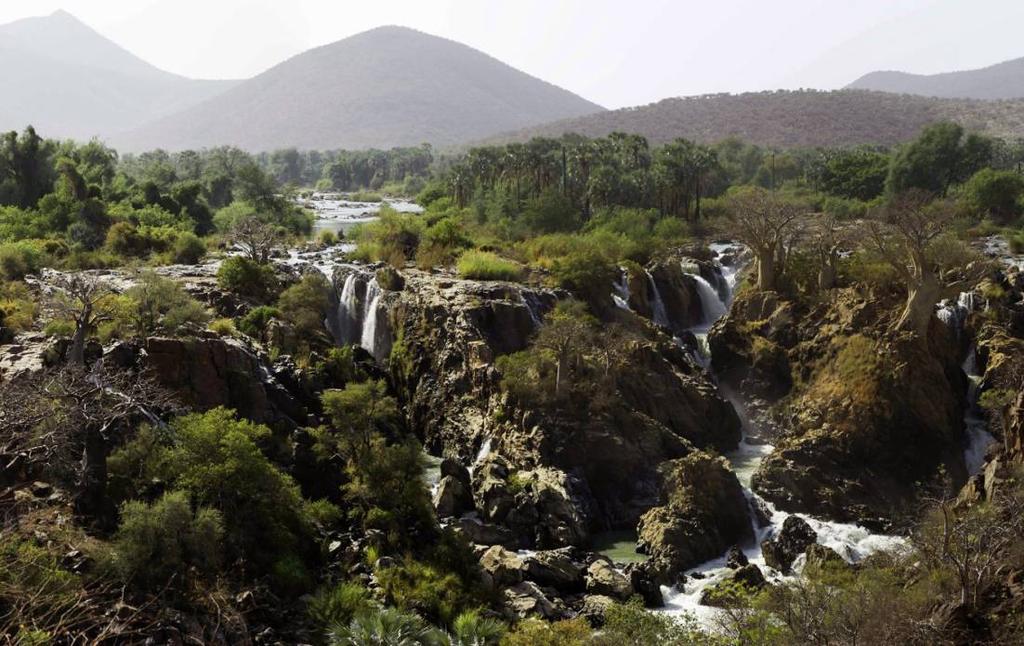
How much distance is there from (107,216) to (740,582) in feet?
179

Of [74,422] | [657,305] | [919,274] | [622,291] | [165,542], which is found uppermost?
[919,274]

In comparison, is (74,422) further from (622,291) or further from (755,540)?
(622,291)

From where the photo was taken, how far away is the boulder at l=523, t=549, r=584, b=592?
92.4 feet

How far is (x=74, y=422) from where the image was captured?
82.4ft

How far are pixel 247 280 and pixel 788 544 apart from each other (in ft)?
106

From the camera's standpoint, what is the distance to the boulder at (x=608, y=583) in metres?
27.2

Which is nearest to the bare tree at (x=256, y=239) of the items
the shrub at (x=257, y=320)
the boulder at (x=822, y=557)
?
the shrub at (x=257, y=320)

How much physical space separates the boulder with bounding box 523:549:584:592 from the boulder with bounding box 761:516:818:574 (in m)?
7.48

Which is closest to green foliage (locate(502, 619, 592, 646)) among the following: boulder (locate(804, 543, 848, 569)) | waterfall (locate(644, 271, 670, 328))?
boulder (locate(804, 543, 848, 569))

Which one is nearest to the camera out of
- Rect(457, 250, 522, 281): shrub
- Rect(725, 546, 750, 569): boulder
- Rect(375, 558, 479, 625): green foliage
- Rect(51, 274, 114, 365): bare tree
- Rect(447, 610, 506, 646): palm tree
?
Rect(447, 610, 506, 646): palm tree

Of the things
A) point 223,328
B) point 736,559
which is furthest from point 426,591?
point 223,328

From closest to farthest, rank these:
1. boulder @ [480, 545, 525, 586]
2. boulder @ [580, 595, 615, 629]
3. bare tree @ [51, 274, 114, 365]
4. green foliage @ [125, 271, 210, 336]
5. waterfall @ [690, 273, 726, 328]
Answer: boulder @ [580, 595, 615, 629], boulder @ [480, 545, 525, 586], bare tree @ [51, 274, 114, 365], green foliage @ [125, 271, 210, 336], waterfall @ [690, 273, 726, 328]

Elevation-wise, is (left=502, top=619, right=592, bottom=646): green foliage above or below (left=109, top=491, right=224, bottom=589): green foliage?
below

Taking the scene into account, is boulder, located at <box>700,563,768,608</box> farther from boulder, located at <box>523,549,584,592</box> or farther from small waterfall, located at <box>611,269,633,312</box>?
small waterfall, located at <box>611,269,633,312</box>
